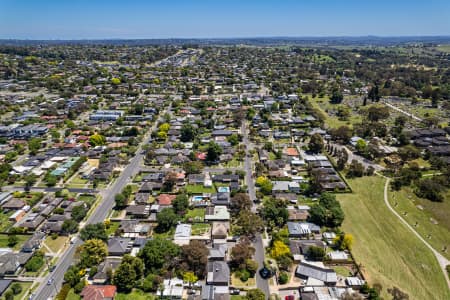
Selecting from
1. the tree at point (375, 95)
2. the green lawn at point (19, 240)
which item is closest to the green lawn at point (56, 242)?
the green lawn at point (19, 240)

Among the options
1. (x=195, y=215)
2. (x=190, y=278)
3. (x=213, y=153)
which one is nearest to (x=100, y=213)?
(x=195, y=215)

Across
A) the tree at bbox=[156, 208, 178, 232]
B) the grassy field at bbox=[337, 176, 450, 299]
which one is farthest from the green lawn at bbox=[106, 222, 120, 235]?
the grassy field at bbox=[337, 176, 450, 299]

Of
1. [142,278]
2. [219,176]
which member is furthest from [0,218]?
[219,176]

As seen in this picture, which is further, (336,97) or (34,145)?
(336,97)

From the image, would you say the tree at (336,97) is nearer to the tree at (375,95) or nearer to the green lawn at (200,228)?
the tree at (375,95)

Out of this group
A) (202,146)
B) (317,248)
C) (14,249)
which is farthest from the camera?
(202,146)

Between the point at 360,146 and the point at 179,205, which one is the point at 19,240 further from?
the point at 360,146

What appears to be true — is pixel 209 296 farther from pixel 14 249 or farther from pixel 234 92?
pixel 234 92
